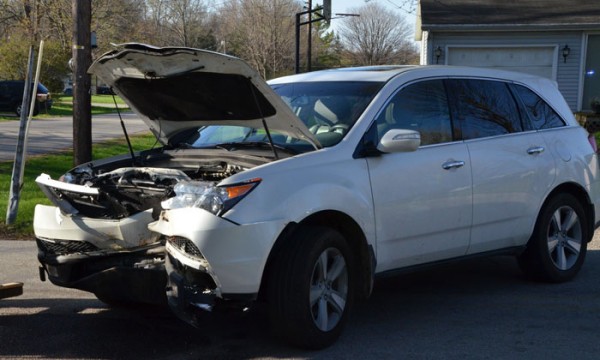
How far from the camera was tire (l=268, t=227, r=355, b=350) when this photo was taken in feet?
14.4

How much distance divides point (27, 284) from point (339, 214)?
328 cm

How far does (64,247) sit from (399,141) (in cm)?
238

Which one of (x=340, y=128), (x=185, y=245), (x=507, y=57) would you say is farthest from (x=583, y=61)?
(x=185, y=245)

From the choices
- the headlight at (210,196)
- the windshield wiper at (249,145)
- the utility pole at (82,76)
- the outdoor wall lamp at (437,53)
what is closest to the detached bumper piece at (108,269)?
the headlight at (210,196)

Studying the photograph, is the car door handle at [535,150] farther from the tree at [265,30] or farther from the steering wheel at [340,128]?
the tree at [265,30]

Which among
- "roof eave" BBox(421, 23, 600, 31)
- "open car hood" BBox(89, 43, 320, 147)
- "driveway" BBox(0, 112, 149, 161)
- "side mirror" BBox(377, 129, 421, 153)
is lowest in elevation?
"driveway" BBox(0, 112, 149, 161)

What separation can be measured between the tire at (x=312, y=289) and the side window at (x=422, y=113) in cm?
103

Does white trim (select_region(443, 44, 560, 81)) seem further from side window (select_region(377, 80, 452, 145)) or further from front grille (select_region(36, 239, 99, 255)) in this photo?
front grille (select_region(36, 239, 99, 255))

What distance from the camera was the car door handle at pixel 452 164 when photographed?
17.5ft

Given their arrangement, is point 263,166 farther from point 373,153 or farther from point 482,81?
point 482,81

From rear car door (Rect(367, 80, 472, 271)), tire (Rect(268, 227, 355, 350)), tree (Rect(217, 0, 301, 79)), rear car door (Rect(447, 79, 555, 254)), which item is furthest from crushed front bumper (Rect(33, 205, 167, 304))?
tree (Rect(217, 0, 301, 79))

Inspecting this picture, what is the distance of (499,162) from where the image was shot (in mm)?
5754

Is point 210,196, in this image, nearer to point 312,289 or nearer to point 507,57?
point 312,289

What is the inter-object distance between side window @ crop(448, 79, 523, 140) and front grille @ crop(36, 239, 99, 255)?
294 cm
